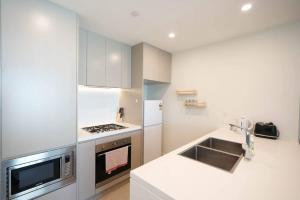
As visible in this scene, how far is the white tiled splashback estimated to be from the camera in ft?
7.57

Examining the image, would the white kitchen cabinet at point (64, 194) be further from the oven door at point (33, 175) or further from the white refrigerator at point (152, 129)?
the white refrigerator at point (152, 129)

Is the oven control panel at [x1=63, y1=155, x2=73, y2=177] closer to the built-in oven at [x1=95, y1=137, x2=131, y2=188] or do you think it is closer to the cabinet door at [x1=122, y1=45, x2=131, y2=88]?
the built-in oven at [x1=95, y1=137, x2=131, y2=188]

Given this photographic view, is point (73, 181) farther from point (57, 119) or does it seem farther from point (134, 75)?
point (134, 75)

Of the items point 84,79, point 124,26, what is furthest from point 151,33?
point 84,79

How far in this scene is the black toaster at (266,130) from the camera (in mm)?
1721

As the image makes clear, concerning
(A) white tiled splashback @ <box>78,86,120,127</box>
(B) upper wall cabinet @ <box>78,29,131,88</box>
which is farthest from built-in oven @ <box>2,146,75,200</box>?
(B) upper wall cabinet @ <box>78,29,131,88</box>

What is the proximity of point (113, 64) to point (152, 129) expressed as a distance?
4.65 ft

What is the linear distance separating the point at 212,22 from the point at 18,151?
254 centimetres

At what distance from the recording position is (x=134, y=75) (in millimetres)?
2512

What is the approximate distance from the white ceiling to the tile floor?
7.93 ft

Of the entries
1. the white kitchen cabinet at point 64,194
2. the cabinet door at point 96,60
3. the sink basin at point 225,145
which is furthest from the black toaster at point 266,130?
the white kitchen cabinet at point 64,194

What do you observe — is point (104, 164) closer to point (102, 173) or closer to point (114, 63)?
point (102, 173)

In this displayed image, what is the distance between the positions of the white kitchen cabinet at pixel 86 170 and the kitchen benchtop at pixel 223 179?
1.06 meters

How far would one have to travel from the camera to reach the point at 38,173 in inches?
53.0
